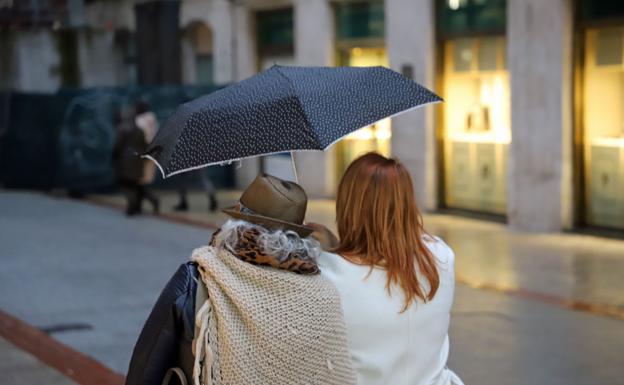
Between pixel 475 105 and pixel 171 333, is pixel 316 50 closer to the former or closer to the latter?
pixel 475 105

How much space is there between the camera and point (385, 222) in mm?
3131

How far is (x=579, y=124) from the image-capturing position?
13.1m

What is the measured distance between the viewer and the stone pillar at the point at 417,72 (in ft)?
50.4

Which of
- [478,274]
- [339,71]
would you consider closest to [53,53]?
[478,274]

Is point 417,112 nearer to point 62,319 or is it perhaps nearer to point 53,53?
point 62,319

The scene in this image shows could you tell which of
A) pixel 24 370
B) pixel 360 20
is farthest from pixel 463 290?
pixel 360 20

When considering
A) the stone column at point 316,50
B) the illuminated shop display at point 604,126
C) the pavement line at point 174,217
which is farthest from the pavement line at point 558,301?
the stone column at point 316,50

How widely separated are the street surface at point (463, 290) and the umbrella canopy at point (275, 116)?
11.6 ft

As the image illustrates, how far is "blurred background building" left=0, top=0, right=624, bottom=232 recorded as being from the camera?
42.6 ft

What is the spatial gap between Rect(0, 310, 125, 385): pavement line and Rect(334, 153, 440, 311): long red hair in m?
4.02

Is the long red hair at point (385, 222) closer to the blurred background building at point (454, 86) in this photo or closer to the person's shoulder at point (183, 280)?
the person's shoulder at point (183, 280)

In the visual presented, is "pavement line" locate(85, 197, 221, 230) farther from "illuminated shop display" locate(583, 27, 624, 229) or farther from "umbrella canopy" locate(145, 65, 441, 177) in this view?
"umbrella canopy" locate(145, 65, 441, 177)

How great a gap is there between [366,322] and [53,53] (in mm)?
22922

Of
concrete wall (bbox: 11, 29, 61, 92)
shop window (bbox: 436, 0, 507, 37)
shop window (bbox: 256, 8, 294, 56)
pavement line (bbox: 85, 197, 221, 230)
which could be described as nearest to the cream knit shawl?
pavement line (bbox: 85, 197, 221, 230)
